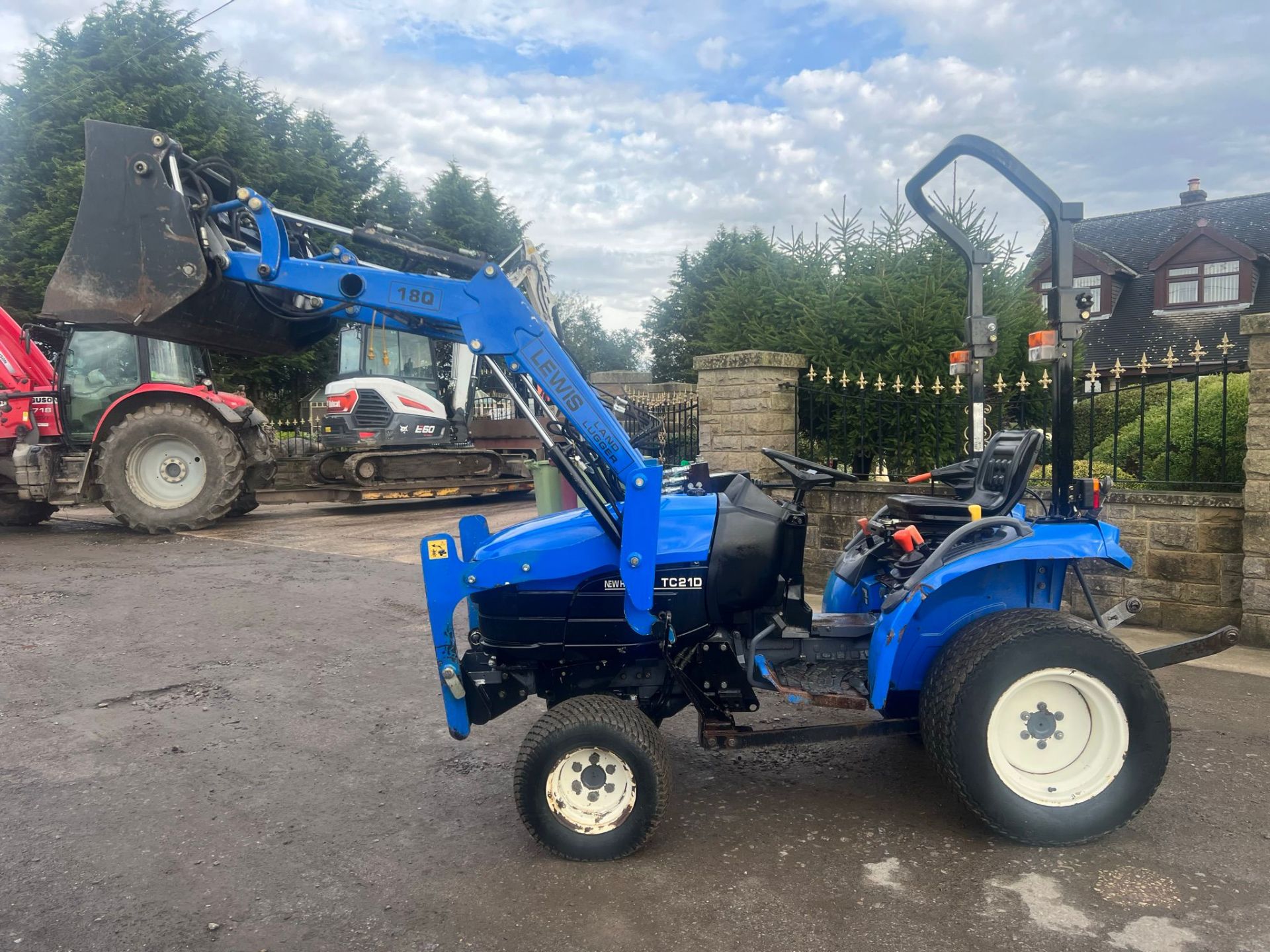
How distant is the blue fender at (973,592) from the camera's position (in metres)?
3.28

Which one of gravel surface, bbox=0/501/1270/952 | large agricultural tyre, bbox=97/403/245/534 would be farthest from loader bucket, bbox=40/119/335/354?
large agricultural tyre, bbox=97/403/245/534

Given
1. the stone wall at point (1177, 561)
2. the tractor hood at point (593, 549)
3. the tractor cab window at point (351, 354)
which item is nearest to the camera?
the tractor hood at point (593, 549)

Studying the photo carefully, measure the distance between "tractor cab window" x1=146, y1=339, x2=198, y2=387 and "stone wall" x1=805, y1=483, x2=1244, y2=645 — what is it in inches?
396

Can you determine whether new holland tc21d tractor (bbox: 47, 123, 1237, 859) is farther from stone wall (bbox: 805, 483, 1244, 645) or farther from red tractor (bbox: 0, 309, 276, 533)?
red tractor (bbox: 0, 309, 276, 533)

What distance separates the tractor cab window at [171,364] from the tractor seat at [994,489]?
9993mm

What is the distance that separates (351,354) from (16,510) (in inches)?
186

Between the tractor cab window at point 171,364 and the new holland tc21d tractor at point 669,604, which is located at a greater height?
the tractor cab window at point 171,364

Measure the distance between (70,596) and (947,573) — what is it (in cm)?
705

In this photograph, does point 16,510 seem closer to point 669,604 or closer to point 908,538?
point 669,604


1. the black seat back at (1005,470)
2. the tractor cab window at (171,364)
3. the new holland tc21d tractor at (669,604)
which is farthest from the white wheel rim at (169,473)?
the black seat back at (1005,470)

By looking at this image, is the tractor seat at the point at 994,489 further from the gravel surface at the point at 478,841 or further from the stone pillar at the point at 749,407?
the stone pillar at the point at 749,407

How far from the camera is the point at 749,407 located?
25.4ft

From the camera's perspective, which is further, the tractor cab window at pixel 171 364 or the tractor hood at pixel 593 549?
the tractor cab window at pixel 171 364

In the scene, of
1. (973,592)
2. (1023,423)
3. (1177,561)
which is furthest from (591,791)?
(1023,423)
